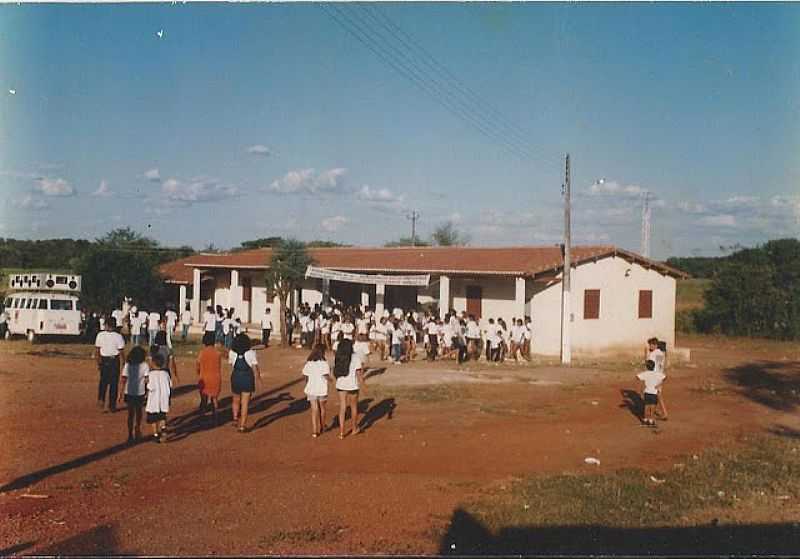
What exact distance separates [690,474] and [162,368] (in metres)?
6.60

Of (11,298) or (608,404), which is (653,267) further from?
(11,298)

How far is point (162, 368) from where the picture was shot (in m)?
9.52

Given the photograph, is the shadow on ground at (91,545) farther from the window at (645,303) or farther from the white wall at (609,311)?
the window at (645,303)

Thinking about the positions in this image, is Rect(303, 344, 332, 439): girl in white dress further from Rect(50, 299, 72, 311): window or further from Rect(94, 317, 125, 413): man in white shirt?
Rect(50, 299, 72, 311): window

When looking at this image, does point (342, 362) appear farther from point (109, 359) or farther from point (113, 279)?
point (113, 279)

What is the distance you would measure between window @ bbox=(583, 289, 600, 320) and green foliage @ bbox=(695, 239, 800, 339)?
15962 mm

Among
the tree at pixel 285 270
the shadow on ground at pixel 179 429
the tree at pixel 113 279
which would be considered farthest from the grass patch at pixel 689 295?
the shadow on ground at pixel 179 429

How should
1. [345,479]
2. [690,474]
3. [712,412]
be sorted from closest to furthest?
[345,479] < [690,474] < [712,412]

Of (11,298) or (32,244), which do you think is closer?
(11,298)

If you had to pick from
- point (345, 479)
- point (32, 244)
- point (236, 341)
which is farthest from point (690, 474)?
point (32, 244)

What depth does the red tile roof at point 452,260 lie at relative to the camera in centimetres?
2262

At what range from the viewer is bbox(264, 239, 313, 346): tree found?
23.4 metres

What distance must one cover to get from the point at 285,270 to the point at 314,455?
48.9 ft

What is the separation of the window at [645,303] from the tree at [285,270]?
447 inches
